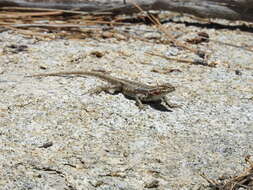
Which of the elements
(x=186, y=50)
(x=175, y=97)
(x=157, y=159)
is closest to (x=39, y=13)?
(x=186, y=50)

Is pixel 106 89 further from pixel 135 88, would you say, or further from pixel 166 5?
pixel 166 5

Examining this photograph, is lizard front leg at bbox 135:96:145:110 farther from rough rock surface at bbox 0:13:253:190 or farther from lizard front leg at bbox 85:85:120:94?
lizard front leg at bbox 85:85:120:94

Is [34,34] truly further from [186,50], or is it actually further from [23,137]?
[23,137]

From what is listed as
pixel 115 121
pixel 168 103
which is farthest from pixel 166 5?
pixel 115 121

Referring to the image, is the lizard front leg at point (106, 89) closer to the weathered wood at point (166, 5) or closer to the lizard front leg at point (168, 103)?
the lizard front leg at point (168, 103)

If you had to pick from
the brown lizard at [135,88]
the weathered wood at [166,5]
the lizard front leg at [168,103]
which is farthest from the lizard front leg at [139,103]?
the weathered wood at [166,5]

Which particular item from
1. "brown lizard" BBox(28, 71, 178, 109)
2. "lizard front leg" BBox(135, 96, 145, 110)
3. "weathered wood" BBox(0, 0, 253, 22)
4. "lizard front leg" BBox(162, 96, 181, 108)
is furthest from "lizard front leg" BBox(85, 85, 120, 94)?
"weathered wood" BBox(0, 0, 253, 22)
